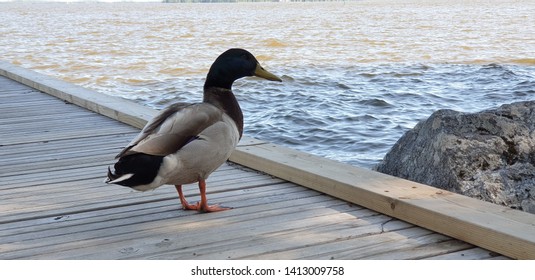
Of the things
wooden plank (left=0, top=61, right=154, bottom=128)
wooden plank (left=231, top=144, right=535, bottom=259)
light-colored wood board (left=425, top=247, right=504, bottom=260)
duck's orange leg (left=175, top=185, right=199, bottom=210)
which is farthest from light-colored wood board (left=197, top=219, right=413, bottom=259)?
wooden plank (left=0, top=61, right=154, bottom=128)

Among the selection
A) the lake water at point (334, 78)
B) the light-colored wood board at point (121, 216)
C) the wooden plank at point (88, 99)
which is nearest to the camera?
the light-colored wood board at point (121, 216)

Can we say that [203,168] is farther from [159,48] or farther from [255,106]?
[159,48]

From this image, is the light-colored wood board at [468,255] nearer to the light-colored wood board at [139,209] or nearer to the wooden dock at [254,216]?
the wooden dock at [254,216]

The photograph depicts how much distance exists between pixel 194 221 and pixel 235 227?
0.24 metres

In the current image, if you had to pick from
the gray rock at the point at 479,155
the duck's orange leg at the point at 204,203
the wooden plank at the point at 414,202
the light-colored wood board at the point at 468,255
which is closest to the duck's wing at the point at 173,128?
the duck's orange leg at the point at 204,203

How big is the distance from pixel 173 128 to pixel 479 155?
6.42 feet

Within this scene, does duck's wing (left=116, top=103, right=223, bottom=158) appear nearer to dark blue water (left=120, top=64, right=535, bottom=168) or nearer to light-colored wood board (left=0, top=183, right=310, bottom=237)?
light-colored wood board (left=0, top=183, right=310, bottom=237)

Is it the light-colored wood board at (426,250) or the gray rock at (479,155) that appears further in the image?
the gray rock at (479,155)

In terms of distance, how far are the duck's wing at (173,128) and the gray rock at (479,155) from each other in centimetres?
158

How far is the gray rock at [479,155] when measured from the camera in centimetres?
441

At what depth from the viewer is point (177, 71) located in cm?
1750

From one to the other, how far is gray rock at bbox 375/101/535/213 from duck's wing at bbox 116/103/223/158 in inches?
62.1

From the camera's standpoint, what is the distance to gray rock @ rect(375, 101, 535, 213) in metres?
4.41

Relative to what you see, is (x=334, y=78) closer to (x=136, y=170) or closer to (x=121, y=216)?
(x=121, y=216)
